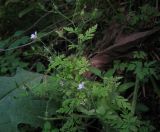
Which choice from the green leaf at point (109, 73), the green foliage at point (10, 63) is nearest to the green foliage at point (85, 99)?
the green leaf at point (109, 73)

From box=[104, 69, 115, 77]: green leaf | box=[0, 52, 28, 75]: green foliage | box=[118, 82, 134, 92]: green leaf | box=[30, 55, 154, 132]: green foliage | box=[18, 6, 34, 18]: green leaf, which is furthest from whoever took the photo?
box=[18, 6, 34, 18]: green leaf

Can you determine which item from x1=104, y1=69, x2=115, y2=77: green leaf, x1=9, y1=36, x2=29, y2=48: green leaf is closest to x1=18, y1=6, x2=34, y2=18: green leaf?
x1=9, y1=36, x2=29, y2=48: green leaf

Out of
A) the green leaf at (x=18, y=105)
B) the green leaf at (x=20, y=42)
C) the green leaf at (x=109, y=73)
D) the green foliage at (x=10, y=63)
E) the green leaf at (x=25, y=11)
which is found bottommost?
the green leaf at (x=18, y=105)

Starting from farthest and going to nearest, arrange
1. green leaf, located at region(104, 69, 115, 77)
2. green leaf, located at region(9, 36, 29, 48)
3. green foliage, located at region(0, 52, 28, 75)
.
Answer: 1. green leaf, located at region(9, 36, 29, 48)
2. green foliage, located at region(0, 52, 28, 75)
3. green leaf, located at region(104, 69, 115, 77)

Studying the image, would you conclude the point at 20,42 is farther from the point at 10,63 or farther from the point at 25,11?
the point at 25,11

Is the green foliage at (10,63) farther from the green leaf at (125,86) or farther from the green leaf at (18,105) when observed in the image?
the green leaf at (125,86)

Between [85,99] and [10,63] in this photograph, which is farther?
[10,63]

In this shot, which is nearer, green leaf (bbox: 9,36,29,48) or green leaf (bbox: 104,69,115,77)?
green leaf (bbox: 104,69,115,77)

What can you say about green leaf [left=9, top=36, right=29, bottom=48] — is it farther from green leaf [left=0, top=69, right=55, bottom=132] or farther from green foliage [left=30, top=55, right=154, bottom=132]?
green foliage [left=30, top=55, right=154, bottom=132]

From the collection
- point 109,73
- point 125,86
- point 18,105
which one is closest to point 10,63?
point 18,105
